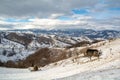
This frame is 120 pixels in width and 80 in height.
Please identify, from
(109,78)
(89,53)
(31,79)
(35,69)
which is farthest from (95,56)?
(109,78)

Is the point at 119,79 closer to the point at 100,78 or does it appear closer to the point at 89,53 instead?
the point at 100,78

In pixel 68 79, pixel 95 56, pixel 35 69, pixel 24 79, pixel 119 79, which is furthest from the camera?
pixel 95 56

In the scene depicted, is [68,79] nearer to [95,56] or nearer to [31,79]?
[31,79]

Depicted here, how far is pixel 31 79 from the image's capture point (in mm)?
37781

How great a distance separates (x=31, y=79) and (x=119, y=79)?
2006 cm

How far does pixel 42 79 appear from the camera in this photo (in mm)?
35969

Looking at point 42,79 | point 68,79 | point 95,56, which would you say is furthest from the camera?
point 95,56

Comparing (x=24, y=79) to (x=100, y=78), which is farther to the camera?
(x=24, y=79)

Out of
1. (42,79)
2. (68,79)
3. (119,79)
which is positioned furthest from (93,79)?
(42,79)

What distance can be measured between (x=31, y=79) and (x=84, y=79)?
53.4ft

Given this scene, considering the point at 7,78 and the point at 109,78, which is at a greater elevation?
the point at 109,78

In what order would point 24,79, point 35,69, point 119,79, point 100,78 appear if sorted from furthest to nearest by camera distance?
point 35,69 < point 24,79 < point 100,78 < point 119,79

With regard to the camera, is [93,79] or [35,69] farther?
[35,69]

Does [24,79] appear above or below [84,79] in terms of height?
below
